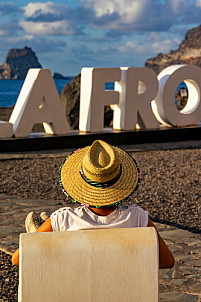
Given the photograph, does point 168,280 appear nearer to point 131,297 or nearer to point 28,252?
point 131,297

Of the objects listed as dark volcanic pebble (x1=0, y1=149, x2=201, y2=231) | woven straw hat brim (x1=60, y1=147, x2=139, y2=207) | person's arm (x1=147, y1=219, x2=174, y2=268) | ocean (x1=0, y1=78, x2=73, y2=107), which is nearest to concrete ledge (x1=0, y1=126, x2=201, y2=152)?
dark volcanic pebble (x1=0, y1=149, x2=201, y2=231)

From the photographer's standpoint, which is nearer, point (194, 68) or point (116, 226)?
point (116, 226)

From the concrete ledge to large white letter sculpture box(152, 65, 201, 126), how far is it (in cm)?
33

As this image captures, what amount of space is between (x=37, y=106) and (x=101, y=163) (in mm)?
9647

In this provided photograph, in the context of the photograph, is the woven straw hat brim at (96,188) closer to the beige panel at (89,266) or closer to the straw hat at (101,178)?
the straw hat at (101,178)

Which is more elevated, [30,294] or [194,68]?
[194,68]

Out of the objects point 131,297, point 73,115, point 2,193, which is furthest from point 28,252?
point 73,115

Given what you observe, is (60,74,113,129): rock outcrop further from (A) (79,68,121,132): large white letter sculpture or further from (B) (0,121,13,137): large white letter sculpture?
(B) (0,121,13,137): large white letter sculpture

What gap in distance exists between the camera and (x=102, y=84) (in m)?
13.1

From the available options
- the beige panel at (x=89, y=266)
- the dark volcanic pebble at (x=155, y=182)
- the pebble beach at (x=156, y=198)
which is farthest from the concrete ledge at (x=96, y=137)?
the beige panel at (x=89, y=266)

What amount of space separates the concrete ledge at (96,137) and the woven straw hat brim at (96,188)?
9158 mm

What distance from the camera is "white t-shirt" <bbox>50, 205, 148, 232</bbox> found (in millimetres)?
3191

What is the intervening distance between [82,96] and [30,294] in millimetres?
10637

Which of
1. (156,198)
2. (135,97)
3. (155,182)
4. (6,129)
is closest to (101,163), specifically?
(156,198)
